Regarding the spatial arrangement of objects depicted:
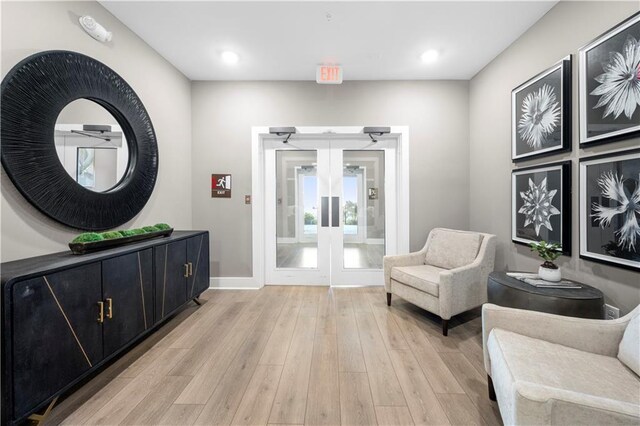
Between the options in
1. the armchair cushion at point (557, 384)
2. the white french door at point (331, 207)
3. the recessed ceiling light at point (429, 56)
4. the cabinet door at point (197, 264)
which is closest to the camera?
the armchair cushion at point (557, 384)

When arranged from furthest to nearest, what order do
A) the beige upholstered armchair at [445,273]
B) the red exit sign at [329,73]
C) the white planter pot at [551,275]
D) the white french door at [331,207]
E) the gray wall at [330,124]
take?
the white french door at [331,207]
the gray wall at [330,124]
the red exit sign at [329,73]
the beige upholstered armchair at [445,273]
the white planter pot at [551,275]

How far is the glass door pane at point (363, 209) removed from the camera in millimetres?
3738

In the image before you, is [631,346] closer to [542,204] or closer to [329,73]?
[542,204]

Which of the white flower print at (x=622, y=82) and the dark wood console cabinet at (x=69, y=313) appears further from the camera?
the white flower print at (x=622, y=82)

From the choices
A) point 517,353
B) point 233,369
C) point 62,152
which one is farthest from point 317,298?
point 62,152

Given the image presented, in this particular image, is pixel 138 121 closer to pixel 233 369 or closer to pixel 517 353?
pixel 233 369

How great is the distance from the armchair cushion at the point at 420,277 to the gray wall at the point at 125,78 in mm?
2786

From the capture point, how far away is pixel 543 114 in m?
2.28

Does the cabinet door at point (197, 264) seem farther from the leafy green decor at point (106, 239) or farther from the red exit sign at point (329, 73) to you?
the red exit sign at point (329, 73)

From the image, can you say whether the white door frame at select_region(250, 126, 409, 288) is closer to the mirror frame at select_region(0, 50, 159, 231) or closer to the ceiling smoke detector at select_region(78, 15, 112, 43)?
the mirror frame at select_region(0, 50, 159, 231)

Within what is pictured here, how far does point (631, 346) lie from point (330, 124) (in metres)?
3.28

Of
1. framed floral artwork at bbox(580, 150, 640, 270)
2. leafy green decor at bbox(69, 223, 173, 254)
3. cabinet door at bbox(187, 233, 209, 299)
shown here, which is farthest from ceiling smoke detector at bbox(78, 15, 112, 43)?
framed floral artwork at bbox(580, 150, 640, 270)

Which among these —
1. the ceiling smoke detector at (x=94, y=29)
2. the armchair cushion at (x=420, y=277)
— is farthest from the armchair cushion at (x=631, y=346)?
the ceiling smoke detector at (x=94, y=29)

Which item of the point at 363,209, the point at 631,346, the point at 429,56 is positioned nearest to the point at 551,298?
the point at 631,346
